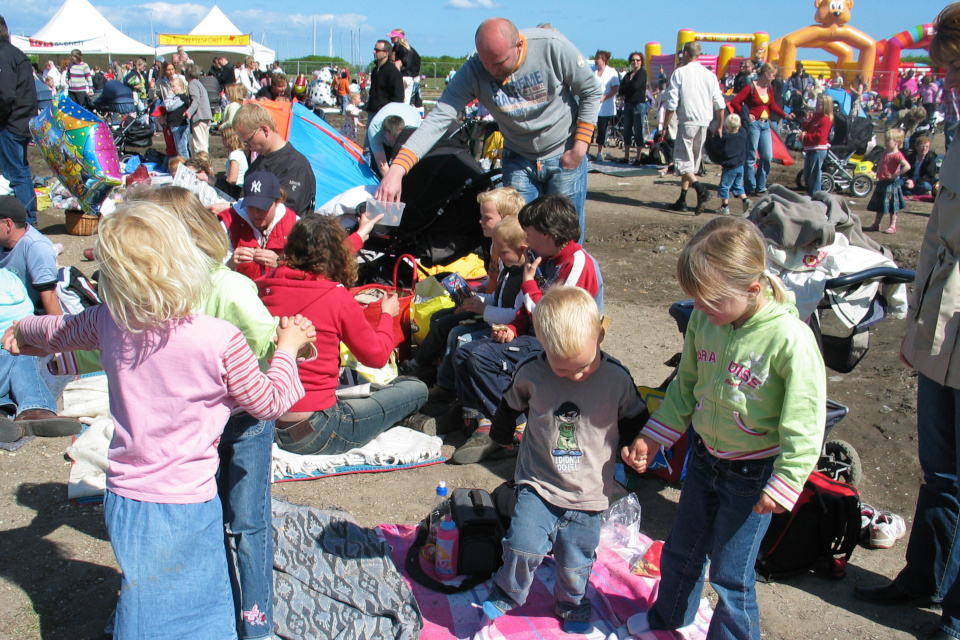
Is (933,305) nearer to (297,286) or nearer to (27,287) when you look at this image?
(297,286)

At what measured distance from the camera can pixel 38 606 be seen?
2928 mm

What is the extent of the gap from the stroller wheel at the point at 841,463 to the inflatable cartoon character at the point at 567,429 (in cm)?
169

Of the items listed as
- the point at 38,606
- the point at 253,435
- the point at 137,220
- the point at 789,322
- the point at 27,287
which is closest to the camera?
the point at 137,220

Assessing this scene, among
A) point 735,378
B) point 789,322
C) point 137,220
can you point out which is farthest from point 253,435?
point 789,322

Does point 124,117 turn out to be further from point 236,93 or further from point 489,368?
point 489,368

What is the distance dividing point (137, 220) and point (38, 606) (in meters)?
1.94

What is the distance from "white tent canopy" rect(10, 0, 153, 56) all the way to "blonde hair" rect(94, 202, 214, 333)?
3875cm

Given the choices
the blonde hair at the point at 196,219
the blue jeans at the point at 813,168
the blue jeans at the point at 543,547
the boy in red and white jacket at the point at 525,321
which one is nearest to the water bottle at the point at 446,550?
the blue jeans at the point at 543,547

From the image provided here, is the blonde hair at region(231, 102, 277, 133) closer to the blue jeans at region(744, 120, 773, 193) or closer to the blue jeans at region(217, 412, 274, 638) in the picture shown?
the blue jeans at region(217, 412, 274, 638)

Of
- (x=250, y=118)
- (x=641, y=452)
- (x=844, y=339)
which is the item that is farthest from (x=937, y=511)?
(x=250, y=118)

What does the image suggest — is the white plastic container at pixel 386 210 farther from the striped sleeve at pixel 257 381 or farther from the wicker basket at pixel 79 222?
the wicker basket at pixel 79 222

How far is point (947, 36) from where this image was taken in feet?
8.03

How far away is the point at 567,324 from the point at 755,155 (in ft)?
32.2

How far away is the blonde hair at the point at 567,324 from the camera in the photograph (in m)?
2.48
